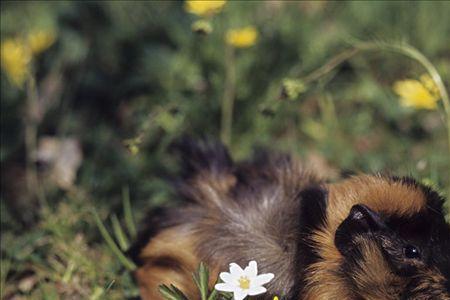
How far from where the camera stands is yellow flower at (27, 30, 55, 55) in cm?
633

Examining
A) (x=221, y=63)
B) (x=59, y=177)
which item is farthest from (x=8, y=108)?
(x=221, y=63)

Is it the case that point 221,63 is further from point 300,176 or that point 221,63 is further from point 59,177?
point 300,176

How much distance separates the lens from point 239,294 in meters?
3.31

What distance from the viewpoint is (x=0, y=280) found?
4.51 m

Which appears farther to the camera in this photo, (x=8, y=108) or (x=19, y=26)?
(x=19, y=26)

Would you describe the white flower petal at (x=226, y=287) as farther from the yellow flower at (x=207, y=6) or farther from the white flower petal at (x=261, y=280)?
the yellow flower at (x=207, y=6)

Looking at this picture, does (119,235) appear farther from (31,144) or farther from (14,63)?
(14,63)

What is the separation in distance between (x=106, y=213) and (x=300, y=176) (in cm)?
153

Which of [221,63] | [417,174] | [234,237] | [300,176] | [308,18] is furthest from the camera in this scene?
[308,18]

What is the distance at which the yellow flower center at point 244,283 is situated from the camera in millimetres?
3364

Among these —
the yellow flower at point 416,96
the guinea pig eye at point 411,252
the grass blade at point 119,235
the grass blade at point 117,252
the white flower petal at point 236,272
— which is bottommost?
the grass blade at point 119,235

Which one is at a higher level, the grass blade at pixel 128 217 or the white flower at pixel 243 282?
the white flower at pixel 243 282

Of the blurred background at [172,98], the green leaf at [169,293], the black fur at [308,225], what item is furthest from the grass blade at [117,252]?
the black fur at [308,225]

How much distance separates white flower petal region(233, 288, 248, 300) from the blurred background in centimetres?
161
